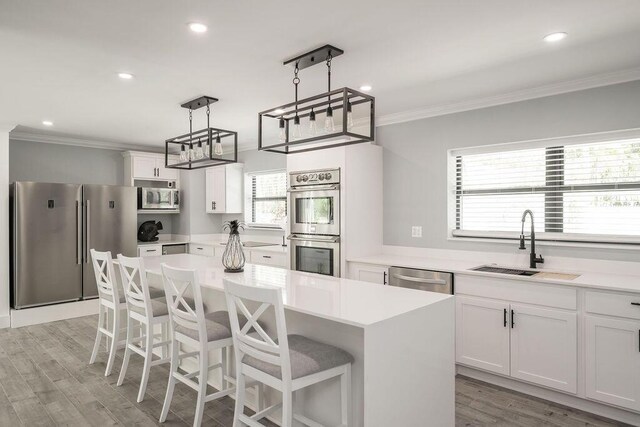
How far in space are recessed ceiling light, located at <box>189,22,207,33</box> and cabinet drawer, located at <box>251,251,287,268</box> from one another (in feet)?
9.72

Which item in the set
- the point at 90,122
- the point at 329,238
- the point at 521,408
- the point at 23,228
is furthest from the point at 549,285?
the point at 23,228

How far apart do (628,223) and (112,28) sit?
12.6 feet

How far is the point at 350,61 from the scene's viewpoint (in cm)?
284

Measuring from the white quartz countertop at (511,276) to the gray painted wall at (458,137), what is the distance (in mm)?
200

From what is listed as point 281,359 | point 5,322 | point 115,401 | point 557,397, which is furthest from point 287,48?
point 5,322

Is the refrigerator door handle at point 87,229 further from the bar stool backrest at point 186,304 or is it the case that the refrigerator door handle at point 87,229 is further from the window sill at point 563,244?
the window sill at point 563,244

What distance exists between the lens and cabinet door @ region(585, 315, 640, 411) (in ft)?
8.50

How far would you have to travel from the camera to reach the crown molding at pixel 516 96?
3.07 metres

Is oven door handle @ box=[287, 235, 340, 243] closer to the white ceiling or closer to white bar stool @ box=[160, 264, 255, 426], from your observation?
the white ceiling

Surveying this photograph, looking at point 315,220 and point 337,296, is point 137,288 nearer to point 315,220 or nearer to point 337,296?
point 337,296

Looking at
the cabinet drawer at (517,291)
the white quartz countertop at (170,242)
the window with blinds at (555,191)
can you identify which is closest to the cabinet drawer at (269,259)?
the white quartz countertop at (170,242)

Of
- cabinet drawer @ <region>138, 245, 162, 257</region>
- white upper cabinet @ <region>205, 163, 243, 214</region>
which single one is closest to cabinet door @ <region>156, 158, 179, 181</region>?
white upper cabinet @ <region>205, 163, 243, 214</region>

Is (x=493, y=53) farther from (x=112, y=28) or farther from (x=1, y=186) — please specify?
(x=1, y=186)

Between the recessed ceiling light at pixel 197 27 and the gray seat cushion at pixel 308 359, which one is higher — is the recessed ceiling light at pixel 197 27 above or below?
above
